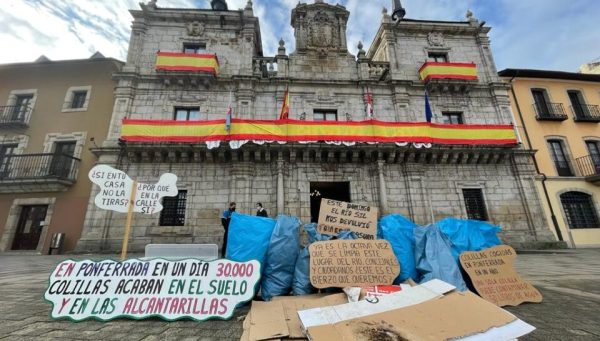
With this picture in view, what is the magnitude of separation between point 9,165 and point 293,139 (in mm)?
13215

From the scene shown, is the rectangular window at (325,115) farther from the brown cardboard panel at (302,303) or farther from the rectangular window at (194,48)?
the brown cardboard panel at (302,303)

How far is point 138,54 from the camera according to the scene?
1265cm

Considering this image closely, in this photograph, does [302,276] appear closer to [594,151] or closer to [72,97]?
[72,97]

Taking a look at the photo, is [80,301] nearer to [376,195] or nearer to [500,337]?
[500,337]

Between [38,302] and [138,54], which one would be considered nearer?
[38,302]

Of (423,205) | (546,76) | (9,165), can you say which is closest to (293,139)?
(423,205)

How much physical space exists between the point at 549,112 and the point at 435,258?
16.7 meters

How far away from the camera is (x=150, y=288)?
114 inches

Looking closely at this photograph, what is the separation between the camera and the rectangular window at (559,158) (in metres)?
12.7

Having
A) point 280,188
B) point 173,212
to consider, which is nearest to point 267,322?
point 280,188

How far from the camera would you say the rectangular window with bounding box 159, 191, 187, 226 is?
1020 centimetres

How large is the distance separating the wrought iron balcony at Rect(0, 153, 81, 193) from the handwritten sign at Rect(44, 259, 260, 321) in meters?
10.9

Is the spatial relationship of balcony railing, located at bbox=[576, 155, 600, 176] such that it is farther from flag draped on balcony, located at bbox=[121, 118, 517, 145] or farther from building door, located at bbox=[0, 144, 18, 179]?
building door, located at bbox=[0, 144, 18, 179]

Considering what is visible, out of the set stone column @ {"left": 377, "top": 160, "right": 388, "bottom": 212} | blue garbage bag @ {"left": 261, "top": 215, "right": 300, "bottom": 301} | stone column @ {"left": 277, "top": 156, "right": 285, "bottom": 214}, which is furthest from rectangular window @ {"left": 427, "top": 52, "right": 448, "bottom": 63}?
blue garbage bag @ {"left": 261, "top": 215, "right": 300, "bottom": 301}
